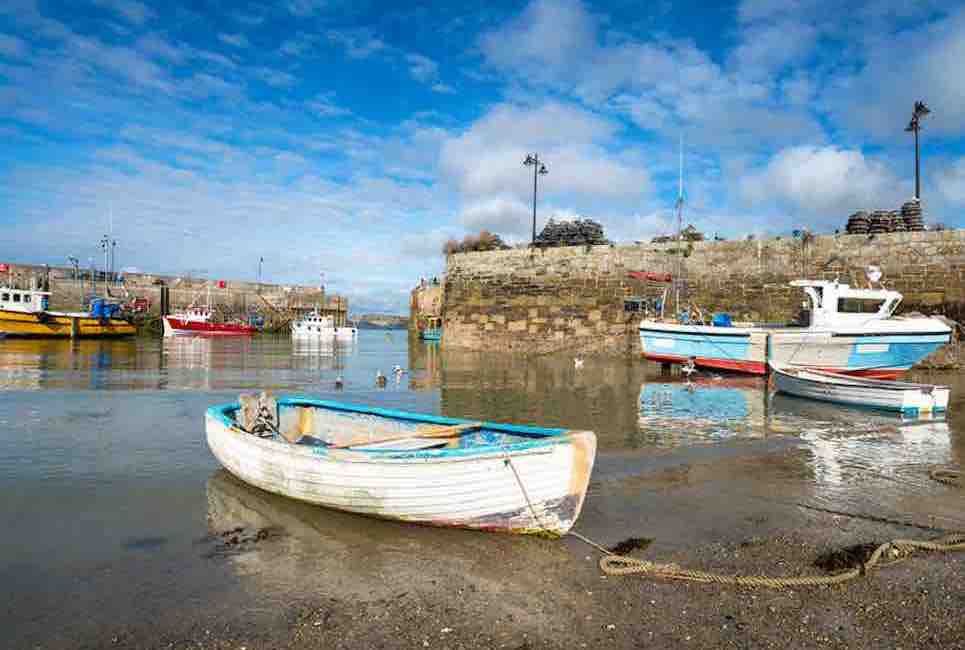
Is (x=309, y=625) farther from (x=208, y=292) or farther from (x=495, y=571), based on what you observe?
(x=208, y=292)

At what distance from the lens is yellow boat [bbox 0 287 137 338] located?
37781 millimetres

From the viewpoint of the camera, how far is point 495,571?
15.9 ft

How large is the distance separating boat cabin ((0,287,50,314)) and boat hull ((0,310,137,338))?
1.98 ft

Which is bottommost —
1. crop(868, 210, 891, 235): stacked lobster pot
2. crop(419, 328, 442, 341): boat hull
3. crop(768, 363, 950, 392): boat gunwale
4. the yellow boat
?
crop(768, 363, 950, 392): boat gunwale

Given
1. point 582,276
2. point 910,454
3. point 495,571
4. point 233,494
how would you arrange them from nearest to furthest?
point 495,571
point 233,494
point 910,454
point 582,276

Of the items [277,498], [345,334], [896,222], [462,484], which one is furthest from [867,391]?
[345,334]

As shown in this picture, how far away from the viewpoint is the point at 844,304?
61.6ft

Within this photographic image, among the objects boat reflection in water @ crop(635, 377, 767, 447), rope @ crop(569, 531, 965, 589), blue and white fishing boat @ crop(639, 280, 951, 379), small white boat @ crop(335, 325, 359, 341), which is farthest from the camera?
small white boat @ crop(335, 325, 359, 341)

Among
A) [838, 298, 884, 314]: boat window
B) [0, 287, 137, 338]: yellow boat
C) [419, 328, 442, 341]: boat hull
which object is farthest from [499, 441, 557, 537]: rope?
[0, 287, 137, 338]: yellow boat

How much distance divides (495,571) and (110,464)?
5.84 meters

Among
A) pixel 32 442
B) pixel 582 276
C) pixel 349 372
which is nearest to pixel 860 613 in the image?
pixel 32 442

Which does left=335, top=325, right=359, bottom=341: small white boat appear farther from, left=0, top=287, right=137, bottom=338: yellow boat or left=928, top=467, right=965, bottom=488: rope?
left=928, top=467, right=965, bottom=488: rope

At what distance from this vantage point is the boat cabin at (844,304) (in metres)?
18.3

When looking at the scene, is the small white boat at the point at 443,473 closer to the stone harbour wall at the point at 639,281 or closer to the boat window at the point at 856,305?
the boat window at the point at 856,305
